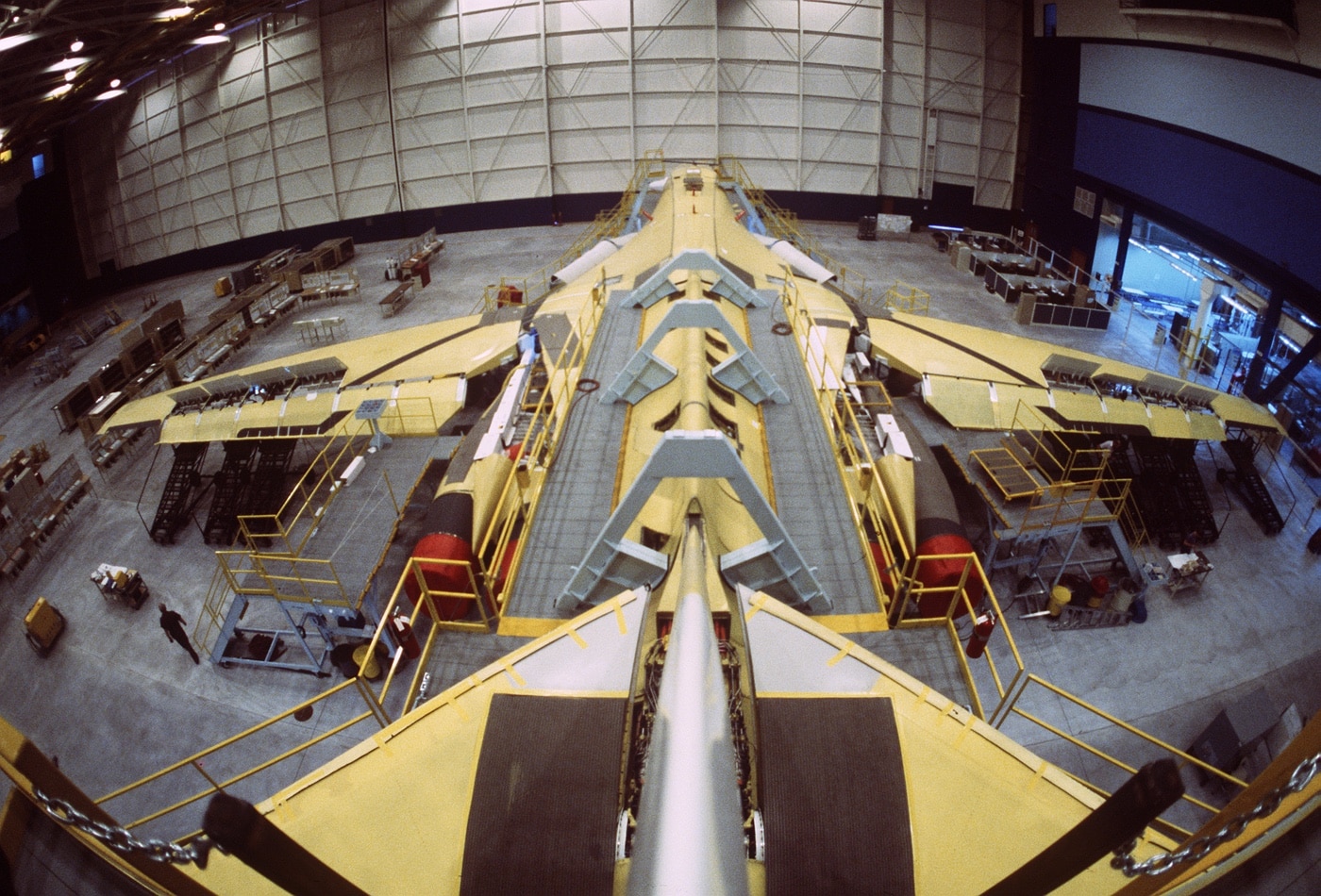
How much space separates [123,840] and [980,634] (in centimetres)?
822

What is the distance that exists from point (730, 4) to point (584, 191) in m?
11.6

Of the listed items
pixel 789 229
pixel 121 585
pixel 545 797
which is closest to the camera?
pixel 545 797

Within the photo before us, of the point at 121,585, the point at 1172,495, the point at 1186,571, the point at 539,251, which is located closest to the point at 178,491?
the point at 121,585

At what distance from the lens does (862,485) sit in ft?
39.7

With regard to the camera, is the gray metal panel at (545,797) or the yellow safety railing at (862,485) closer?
the gray metal panel at (545,797)

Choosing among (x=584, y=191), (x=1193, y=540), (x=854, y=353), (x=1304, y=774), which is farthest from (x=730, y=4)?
(x=1304, y=774)

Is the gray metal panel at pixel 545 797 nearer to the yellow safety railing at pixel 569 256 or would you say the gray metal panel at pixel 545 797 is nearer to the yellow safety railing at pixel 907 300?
the yellow safety railing at pixel 569 256

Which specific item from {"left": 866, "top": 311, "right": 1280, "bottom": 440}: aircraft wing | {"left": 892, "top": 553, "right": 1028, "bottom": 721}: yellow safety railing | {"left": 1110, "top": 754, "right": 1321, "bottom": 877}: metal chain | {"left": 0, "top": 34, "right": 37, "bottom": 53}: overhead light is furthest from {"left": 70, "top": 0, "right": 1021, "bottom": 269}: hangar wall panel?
{"left": 1110, "top": 754, "right": 1321, "bottom": 877}: metal chain

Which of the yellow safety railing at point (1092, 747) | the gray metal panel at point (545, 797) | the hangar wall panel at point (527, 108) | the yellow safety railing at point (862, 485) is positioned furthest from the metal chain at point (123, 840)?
the hangar wall panel at point (527, 108)

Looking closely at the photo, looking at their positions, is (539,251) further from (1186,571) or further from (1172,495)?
(1186,571)

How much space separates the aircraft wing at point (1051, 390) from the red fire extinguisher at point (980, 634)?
8.52 m

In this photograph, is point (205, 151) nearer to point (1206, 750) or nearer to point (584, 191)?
point (584, 191)

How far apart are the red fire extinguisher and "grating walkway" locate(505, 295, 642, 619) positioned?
5.57 m

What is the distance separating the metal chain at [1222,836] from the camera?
2.52 meters
